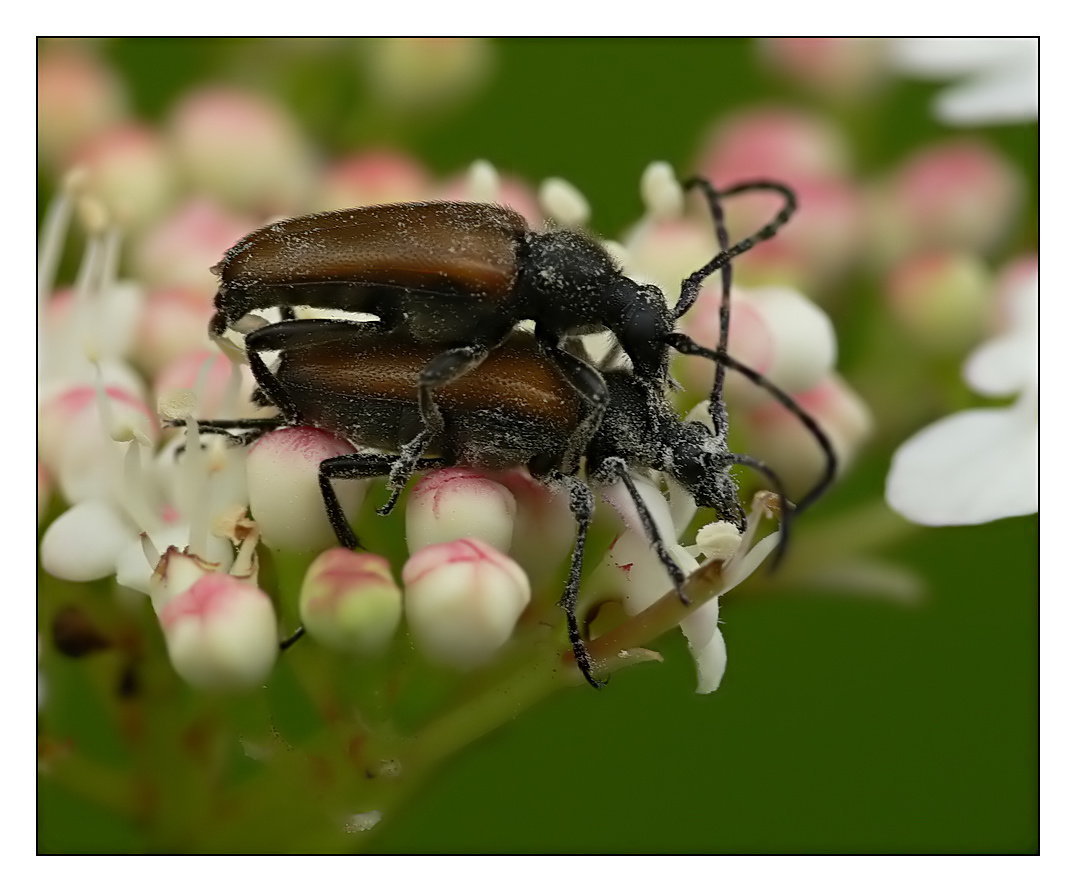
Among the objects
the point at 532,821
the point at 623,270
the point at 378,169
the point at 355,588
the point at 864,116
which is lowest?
the point at 532,821

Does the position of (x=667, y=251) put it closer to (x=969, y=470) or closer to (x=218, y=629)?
(x=969, y=470)

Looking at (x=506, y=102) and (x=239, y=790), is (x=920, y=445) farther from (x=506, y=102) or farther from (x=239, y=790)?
(x=506, y=102)

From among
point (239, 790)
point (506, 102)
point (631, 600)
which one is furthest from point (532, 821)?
point (506, 102)

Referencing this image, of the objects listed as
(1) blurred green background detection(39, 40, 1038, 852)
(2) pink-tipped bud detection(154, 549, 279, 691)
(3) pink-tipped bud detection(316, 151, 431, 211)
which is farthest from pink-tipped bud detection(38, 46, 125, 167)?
(2) pink-tipped bud detection(154, 549, 279, 691)

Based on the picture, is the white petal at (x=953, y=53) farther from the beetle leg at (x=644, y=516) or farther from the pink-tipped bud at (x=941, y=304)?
the beetle leg at (x=644, y=516)

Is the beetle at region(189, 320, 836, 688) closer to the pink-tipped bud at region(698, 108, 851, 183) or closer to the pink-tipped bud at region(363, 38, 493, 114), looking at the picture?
the pink-tipped bud at region(363, 38, 493, 114)

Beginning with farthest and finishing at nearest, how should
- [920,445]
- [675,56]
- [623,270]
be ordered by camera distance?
[675,56] < [920,445] < [623,270]
